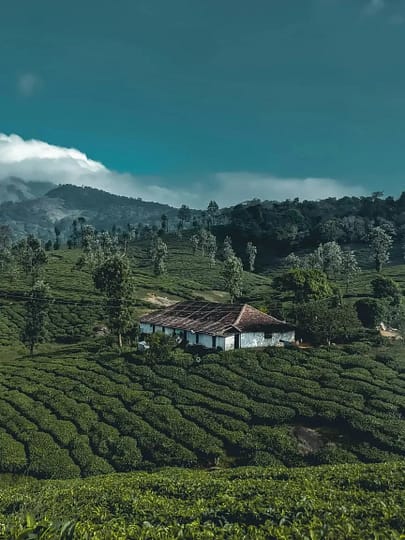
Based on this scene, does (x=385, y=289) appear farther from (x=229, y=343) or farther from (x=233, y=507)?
(x=233, y=507)

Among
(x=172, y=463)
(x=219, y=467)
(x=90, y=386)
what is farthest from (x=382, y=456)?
(x=90, y=386)

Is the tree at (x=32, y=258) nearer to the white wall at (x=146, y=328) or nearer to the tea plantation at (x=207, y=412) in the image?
the white wall at (x=146, y=328)

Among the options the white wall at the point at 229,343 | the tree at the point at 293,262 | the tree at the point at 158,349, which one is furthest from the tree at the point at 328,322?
the tree at the point at 293,262

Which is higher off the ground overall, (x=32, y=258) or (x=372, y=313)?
(x=32, y=258)

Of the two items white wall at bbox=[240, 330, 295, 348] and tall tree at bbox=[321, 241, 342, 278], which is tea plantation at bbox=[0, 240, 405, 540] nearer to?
white wall at bbox=[240, 330, 295, 348]

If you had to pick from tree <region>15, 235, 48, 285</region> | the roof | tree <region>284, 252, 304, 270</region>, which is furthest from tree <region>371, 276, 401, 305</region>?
tree <region>15, 235, 48, 285</region>

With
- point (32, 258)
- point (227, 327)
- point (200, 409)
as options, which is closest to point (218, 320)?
point (227, 327)

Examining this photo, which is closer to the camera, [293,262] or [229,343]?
[229,343]
